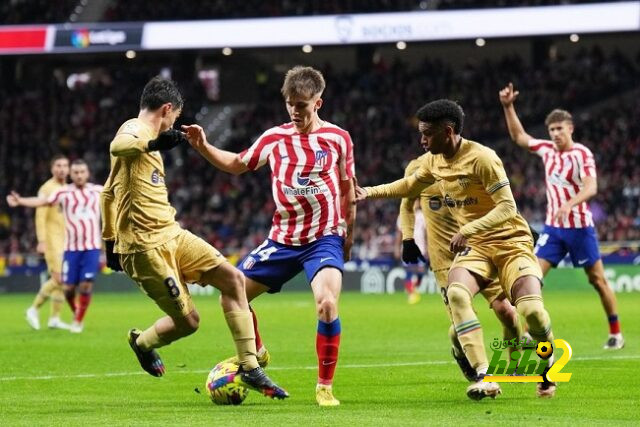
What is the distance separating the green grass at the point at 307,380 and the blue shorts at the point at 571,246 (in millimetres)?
977

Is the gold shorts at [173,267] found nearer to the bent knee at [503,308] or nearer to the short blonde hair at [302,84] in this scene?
the short blonde hair at [302,84]

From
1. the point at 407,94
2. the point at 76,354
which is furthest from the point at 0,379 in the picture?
the point at 407,94

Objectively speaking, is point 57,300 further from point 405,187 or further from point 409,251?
point 405,187

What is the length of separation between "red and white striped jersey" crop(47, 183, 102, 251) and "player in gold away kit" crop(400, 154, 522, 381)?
787 cm

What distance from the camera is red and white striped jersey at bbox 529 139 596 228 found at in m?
13.7

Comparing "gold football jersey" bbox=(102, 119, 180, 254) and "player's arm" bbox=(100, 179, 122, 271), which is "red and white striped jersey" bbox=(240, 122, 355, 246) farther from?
"player's arm" bbox=(100, 179, 122, 271)

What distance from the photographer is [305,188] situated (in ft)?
29.9

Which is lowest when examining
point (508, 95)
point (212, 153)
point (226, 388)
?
point (226, 388)

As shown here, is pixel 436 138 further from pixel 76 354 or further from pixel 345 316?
pixel 345 316

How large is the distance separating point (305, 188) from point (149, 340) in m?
1.61

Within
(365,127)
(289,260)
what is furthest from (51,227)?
(365,127)

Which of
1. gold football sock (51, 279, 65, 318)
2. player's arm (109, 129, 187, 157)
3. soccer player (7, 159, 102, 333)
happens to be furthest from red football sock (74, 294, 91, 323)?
player's arm (109, 129, 187, 157)

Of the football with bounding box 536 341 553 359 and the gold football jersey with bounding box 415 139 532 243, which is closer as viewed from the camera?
the football with bounding box 536 341 553 359

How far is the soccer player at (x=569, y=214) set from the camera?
13.6 m
